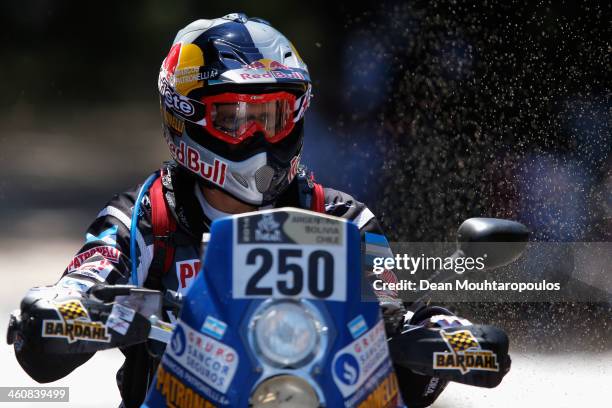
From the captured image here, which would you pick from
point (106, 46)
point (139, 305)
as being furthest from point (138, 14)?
point (139, 305)

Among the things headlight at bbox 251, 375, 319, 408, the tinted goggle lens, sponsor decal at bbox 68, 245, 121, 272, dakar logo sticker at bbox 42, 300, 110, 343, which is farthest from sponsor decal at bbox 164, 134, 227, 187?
headlight at bbox 251, 375, 319, 408

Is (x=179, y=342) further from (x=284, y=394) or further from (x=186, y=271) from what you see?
(x=186, y=271)

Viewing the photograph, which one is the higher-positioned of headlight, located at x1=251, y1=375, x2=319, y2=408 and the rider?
the rider

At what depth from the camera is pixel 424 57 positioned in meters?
9.94

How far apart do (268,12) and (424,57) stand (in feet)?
20.5

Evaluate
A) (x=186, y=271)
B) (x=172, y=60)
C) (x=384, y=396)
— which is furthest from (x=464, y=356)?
(x=172, y=60)

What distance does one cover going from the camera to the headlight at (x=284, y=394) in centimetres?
293

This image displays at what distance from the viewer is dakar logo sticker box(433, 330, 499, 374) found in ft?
11.3

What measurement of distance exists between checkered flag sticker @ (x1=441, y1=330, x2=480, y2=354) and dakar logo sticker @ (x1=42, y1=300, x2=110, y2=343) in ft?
3.02

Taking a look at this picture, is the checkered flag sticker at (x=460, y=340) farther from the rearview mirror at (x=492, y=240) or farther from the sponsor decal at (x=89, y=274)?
the sponsor decal at (x=89, y=274)

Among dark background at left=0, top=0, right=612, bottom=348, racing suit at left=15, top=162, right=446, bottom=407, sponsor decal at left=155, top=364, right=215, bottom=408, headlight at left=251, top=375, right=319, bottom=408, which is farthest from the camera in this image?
dark background at left=0, top=0, right=612, bottom=348

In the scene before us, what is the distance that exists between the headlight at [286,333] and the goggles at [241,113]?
1638mm

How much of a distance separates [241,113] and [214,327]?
164cm

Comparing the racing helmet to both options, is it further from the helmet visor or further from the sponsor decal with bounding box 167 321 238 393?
the sponsor decal with bounding box 167 321 238 393
